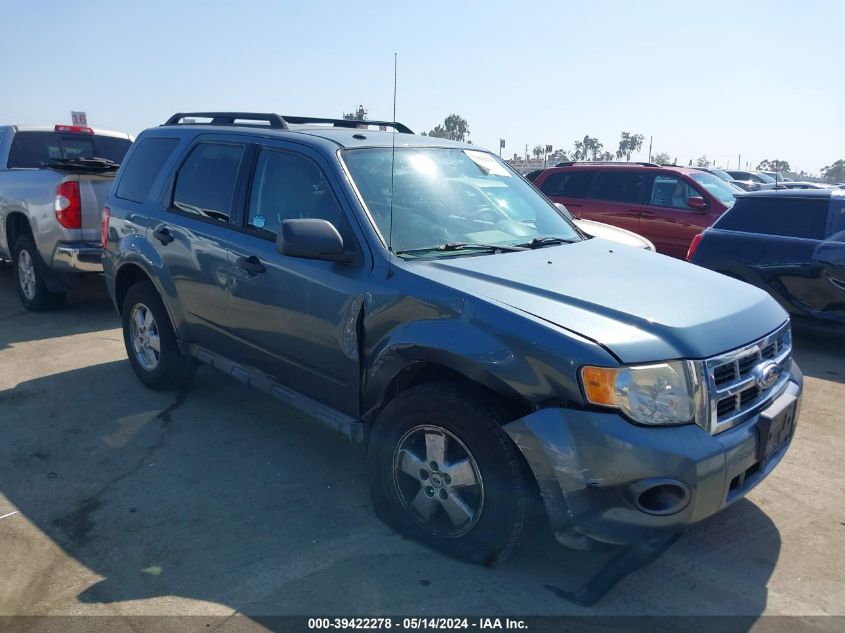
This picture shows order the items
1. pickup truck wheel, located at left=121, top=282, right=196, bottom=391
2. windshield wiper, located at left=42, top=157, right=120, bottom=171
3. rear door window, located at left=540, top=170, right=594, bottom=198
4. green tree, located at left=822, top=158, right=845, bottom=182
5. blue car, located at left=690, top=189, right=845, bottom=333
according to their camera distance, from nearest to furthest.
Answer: pickup truck wheel, located at left=121, top=282, right=196, bottom=391
blue car, located at left=690, top=189, right=845, bottom=333
windshield wiper, located at left=42, top=157, right=120, bottom=171
rear door window, located at left=540, top=170, right=594, bottom=198
green tree, located at left=822, top=158, right=845, bottom=182

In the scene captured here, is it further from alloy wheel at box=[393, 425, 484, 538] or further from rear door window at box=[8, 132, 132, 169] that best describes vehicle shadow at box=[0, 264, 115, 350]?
alloy wheel at box=[393, 425, 484, 538]

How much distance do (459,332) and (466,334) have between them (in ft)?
0.13

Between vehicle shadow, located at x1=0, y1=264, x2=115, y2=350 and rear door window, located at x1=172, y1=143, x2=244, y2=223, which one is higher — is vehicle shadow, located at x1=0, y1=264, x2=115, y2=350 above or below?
below

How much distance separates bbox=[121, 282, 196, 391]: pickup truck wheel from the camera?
5.19 metres

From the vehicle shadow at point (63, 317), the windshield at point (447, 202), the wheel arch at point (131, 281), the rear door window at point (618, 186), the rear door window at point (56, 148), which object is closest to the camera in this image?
the windshield at point (447, 202)

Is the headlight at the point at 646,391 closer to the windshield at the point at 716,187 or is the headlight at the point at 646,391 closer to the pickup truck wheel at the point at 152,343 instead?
the pickup truck wheel at the point at 152,343

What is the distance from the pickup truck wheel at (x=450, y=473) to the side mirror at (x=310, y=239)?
0.77 meters

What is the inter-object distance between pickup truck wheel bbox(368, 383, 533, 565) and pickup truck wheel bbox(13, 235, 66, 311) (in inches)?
223

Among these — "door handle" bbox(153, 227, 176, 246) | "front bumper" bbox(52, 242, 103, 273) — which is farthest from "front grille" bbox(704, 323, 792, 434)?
"front bumper" bbox(52, 242, 103, 273)

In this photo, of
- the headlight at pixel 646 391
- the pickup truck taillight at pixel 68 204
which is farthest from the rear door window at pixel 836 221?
the pickup truck taillight at pixel 68 204

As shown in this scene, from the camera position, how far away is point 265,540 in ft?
11.5

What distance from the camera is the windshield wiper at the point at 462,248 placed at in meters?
3.63

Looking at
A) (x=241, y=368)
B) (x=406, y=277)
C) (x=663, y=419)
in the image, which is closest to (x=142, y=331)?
(x=241, y=368)

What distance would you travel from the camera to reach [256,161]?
14.4ft
